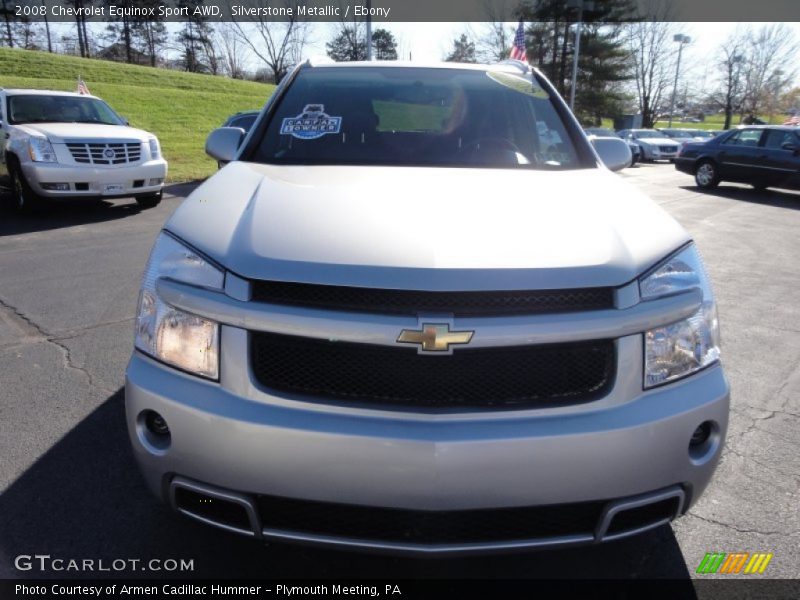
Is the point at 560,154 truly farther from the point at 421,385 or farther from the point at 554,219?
the point at 421,385

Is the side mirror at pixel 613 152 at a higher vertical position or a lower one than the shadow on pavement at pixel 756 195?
higher

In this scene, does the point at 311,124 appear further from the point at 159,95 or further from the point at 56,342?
the point at 159,95

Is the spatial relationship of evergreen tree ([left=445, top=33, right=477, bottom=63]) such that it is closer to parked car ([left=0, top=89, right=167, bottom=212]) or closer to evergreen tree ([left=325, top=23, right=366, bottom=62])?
evergreen tree ([left=325, top=23, right=366, bottom=62])

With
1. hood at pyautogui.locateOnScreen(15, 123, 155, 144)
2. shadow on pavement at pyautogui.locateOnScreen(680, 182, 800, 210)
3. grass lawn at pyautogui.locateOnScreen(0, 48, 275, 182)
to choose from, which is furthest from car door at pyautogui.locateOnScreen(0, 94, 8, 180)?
A: shadow on pavement at pyautogui.locateOnScreen(680, 182, 800, 210)

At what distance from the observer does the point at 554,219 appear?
1.96 metres

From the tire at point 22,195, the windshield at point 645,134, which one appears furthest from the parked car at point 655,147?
the tire at point 22,195

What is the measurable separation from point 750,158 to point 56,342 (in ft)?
50.8

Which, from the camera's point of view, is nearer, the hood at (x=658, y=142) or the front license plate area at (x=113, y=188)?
the front license plate area at (x=113, y=188)

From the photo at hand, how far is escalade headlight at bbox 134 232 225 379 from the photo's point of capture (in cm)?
173

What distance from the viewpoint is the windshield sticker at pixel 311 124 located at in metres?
2.95

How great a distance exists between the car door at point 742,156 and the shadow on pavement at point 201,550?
48.6 ft

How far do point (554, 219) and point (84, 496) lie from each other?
6.90ft

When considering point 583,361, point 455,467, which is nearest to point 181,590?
point 455,467

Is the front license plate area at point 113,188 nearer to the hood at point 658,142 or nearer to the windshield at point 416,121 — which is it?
the windshield at point 416,121
